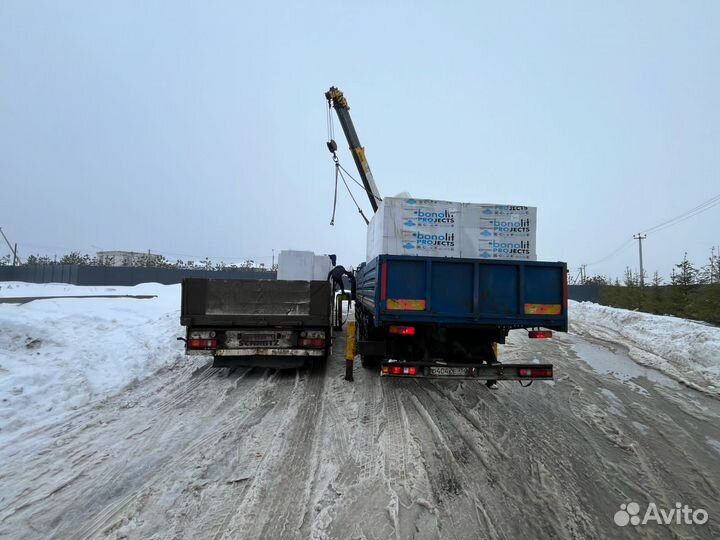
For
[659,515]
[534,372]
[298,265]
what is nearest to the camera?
[659,515]

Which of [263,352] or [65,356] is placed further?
[263,352]

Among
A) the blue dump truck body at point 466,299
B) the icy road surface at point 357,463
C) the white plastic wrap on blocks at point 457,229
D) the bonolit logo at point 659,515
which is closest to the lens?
the icy road surface at point 357,463

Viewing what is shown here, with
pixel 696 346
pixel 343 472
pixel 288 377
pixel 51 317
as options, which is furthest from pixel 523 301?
pixel 51 317

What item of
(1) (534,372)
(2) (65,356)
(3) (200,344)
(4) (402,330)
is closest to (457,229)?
(4) (402,330)

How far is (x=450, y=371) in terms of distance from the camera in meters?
4.48

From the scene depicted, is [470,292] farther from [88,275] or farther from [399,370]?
[88,275]

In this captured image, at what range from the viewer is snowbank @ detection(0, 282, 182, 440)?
174 inches

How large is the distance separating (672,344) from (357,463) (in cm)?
1068

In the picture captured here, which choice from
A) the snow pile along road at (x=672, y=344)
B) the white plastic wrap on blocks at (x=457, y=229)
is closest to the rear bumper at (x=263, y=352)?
the white plastic wrap on blocks at (x=457, y=229)

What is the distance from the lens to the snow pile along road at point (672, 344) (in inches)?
283

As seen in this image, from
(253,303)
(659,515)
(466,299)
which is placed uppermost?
(466,299)

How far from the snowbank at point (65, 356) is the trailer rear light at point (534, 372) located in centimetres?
614

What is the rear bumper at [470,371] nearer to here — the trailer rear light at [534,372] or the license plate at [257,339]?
the trailer rear light at [534,372]

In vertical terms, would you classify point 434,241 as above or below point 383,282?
above
